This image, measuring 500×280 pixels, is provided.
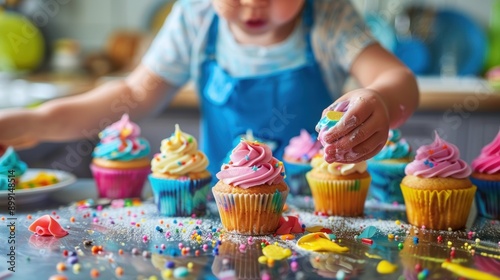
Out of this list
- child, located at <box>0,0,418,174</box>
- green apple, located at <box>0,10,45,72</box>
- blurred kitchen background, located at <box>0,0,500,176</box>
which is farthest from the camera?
green apple, located at <box>0,10,45,72</box>

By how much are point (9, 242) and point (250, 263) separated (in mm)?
533

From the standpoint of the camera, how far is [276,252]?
1204 millimetres

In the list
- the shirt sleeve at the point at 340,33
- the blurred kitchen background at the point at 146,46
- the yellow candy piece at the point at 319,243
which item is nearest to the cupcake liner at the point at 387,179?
the shirt sleeve at the point at 340,33

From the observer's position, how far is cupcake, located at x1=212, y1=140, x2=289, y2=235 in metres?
1.36

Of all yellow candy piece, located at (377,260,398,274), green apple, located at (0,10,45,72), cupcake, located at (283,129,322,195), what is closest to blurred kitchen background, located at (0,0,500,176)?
green apple, located at (0,10,45,72)

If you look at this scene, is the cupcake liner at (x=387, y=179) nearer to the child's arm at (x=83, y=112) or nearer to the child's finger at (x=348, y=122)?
the child's finger at (x=348, y=122)

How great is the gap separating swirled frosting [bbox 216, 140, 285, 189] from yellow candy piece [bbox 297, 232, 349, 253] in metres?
0.16

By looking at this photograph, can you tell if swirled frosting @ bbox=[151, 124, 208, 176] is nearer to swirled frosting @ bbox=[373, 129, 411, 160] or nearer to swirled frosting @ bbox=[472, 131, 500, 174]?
swirled frosting @ bbox=[373, 129, 411, 160]

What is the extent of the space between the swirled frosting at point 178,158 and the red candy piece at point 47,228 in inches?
12.0

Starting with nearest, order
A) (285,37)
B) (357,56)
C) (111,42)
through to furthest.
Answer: (357,56)
(285,37)
(111,42)

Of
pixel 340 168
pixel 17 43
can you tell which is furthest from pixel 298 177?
pixel 17 43

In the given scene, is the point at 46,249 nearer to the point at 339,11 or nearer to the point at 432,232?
the point at 432,232

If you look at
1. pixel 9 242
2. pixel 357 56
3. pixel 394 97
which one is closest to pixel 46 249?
pixel 9 242

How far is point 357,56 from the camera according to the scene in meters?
1.75
